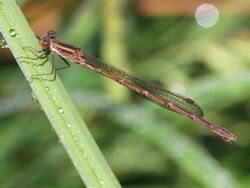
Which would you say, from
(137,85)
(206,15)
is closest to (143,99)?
(137,85)

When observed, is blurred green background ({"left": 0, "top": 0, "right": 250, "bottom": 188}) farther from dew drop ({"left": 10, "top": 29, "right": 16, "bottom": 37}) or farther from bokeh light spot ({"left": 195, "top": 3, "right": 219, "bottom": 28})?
dew drop ({"left": 10, "top": 29, "right": 16, "bottom": 37})

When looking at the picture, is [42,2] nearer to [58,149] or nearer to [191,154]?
[58,149]

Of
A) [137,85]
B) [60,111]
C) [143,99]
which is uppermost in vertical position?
[143,99]

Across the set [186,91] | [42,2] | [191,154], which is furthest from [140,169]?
[42,2]

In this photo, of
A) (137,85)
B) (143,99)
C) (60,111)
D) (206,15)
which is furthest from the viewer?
(206,15)

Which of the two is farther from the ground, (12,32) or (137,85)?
(137,85)

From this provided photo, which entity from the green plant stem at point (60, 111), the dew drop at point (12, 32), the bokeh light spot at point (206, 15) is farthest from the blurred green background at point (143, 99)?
the dew drop at point (12, 32)

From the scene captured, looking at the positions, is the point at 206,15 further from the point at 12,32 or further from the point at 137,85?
the point at 12,32
